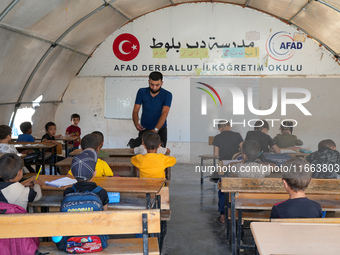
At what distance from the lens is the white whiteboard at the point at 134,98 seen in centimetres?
941

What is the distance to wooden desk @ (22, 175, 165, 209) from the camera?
325cm

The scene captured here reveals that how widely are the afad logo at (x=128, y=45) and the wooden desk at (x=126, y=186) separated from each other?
605 centimetres

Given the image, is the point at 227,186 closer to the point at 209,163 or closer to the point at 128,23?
the point at 209,163

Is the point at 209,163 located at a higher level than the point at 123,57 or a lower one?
lower

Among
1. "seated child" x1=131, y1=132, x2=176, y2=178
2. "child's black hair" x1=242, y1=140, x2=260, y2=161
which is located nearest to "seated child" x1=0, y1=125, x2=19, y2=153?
"seated child" x1=131, y1=132, x2=176, y2=178

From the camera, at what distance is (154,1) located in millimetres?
8539

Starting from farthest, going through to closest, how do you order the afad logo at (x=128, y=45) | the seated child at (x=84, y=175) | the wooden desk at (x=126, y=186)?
the afad logo at (x=128, y=45) < the wooden desk at (x=126, y=186) < the seated child at (x=84, y=175)

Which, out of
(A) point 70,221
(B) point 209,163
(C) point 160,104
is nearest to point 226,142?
(C) point 160,104

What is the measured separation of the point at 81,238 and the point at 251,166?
2.09 meters

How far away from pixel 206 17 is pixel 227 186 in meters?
6.57

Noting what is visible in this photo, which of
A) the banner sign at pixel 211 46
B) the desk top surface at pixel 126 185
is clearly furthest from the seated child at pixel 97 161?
the banner sign at pixel 211 46

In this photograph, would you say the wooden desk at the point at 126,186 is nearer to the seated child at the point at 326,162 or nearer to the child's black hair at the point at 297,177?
the child's black hair at the point at 297,177

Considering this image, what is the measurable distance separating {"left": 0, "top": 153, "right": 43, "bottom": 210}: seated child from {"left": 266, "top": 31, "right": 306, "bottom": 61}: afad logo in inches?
292

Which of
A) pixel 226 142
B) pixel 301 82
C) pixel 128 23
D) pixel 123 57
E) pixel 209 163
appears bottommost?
pixel 209 163
